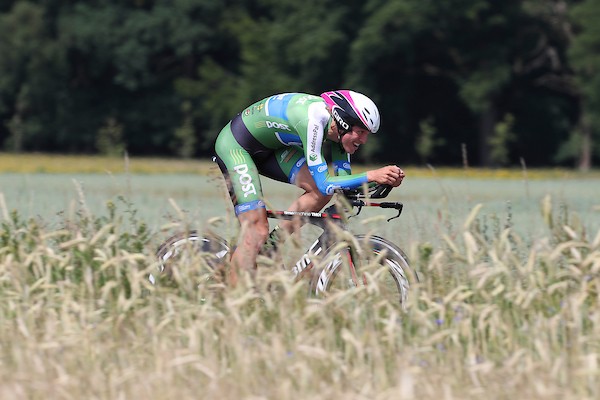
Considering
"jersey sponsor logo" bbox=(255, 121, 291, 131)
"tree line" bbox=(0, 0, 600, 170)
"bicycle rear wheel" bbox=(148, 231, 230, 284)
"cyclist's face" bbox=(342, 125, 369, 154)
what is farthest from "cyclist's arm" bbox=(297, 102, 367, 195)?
"tree line" bbox=(0, 0, 600, 170)

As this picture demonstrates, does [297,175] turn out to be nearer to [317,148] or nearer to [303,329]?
→ [317,148]

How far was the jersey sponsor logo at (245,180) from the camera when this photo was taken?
764cm

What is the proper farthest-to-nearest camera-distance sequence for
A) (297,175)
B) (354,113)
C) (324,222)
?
(297,175), (324,222), (354,113)

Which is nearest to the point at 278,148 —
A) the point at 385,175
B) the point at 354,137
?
the point at 354,137

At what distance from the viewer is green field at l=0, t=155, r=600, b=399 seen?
5301 millimetres

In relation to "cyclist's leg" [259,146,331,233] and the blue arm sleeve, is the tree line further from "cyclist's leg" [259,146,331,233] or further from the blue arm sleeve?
the blue arm sleeve

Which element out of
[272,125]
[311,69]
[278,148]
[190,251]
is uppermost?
[311,69]

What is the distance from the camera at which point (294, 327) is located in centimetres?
596

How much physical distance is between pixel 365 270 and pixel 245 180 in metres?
1.31

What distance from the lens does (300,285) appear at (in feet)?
20.1

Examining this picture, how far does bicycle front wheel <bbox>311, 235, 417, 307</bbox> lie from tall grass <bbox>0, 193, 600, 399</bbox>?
0.14 meters

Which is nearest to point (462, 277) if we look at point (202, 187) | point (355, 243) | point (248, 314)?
point (355, 243)

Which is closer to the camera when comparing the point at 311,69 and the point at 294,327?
the point at 294,327

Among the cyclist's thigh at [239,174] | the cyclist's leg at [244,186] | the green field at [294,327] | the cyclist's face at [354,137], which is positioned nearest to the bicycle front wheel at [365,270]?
the green field at [294,327]
